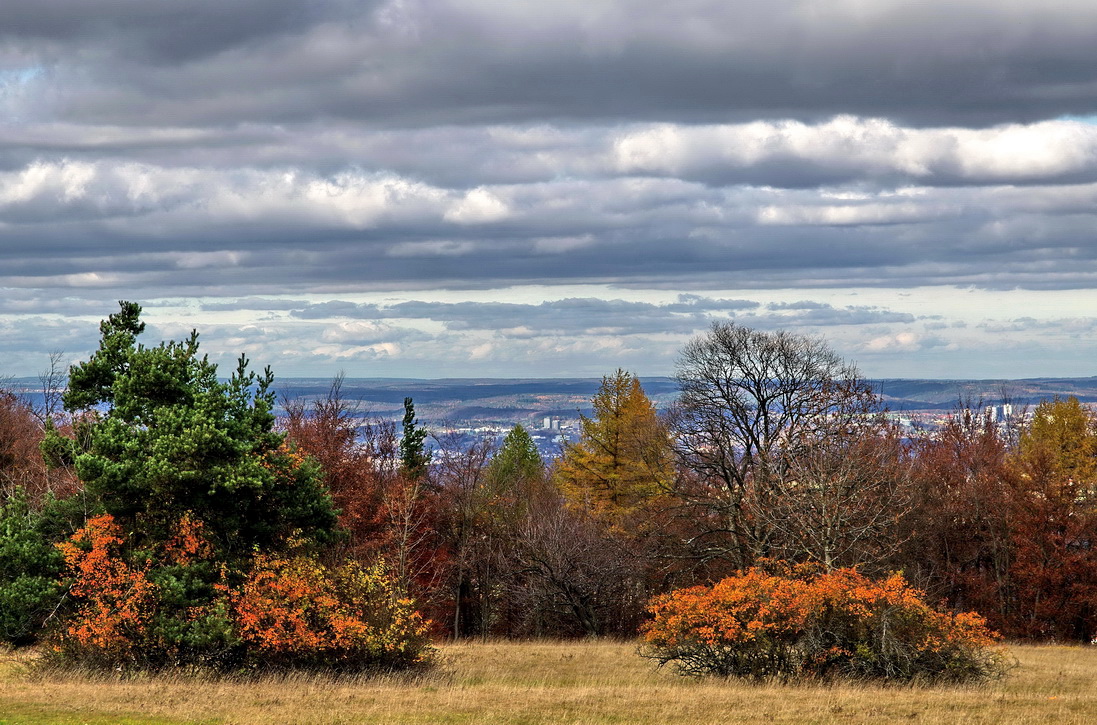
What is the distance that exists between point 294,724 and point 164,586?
28.6 ft

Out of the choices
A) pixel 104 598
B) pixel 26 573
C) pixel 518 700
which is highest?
pixel 26 573

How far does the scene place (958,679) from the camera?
89.1 ft

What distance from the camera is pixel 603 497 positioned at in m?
61.2

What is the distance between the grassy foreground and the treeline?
323cm

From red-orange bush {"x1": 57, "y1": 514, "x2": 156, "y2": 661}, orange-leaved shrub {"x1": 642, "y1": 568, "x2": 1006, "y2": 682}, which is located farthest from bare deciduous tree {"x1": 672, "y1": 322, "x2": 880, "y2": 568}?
red-orange bush {"x1": 57, "y1": 514, "x2": 156, "y2": 661}

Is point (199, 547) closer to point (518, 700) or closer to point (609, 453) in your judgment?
point (518, 700)

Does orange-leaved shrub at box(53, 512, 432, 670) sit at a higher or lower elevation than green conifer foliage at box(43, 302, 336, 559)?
lower

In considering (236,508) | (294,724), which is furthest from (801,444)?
(294,724)

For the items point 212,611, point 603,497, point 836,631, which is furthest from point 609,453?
point 212,611

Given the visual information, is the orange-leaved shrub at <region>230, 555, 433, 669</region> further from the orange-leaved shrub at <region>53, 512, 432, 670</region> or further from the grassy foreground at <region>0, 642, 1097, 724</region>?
the grassy foreground at <region>0, 642, 1097, 724</region>

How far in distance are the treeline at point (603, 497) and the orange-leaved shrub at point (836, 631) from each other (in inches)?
130

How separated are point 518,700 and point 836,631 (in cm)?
852

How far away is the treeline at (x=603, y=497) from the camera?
93.2 feet

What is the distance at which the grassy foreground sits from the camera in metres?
21.1
